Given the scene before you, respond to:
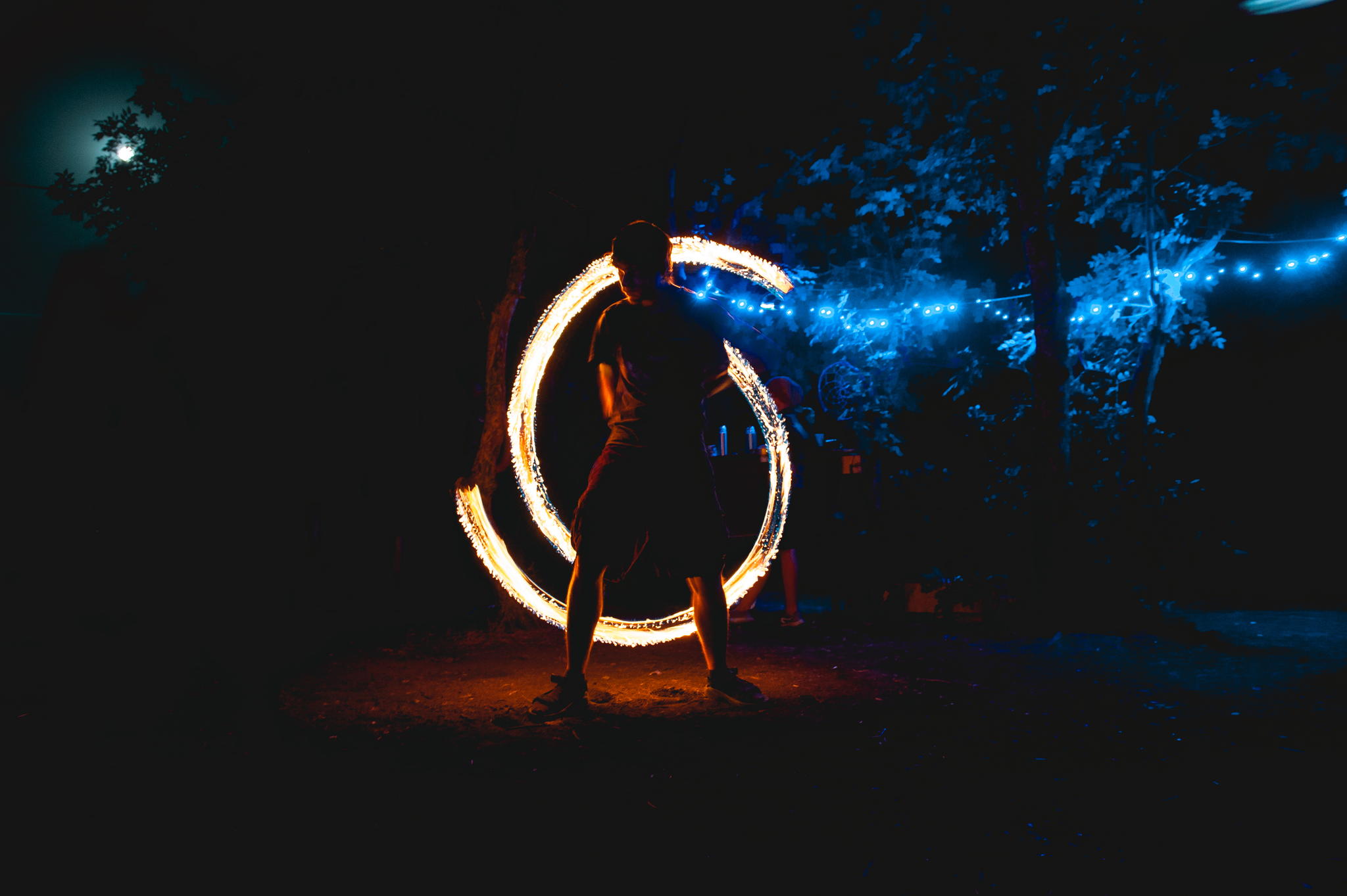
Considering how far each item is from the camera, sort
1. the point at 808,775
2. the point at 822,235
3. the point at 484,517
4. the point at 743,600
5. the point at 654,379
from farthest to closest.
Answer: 1. the point at 822,235
2. the point at 743,600
3. the point at 484,517
4. the point at 654,379
5. the point at 808,775

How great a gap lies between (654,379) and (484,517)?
2069 mm

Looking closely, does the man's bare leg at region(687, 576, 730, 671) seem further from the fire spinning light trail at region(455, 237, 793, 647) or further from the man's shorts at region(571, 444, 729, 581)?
the fire spinning light trail at region(455, 237, 793, 647)

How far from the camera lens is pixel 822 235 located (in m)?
9.70

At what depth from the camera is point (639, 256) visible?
4.23 m

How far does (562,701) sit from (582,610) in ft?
1.43

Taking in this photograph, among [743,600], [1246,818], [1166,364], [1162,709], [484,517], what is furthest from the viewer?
[1166,364]

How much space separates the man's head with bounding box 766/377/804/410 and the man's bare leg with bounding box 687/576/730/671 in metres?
2.95

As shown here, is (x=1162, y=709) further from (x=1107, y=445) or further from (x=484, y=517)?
(x=484, y=517)

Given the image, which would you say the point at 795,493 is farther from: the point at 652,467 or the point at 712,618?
the point at 652,467

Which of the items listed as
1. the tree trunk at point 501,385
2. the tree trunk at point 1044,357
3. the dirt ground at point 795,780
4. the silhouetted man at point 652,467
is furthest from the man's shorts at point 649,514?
the tree trunk at point 1044,357

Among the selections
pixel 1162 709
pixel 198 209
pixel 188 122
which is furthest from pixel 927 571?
pixel 188 122

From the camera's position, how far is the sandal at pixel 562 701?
3812 mm

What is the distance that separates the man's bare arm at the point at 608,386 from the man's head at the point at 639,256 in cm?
40

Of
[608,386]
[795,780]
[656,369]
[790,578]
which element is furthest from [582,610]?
[790,578]
